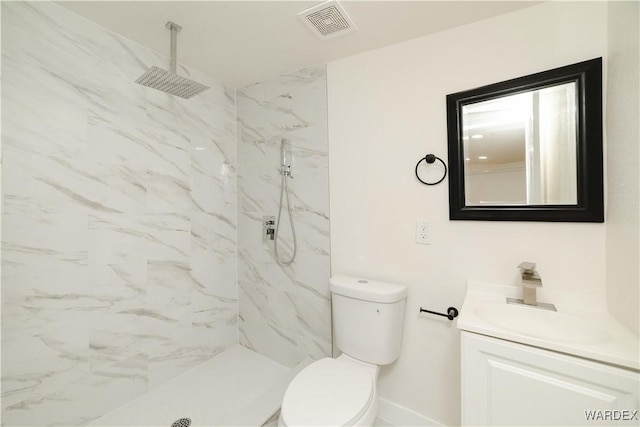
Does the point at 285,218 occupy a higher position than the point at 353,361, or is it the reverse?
the point at 285,218

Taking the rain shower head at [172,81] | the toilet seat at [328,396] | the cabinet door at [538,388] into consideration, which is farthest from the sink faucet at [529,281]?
the rain shower head at [172,81]

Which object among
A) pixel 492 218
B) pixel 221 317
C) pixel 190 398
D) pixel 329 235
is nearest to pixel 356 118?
pixel 329 235

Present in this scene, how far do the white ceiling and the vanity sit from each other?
4.62ft

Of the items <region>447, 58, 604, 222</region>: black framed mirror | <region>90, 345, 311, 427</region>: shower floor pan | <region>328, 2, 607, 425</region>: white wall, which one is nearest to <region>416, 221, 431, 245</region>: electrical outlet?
<region>328, 2, 607, 425</region>: white wall

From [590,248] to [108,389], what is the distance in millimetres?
2528

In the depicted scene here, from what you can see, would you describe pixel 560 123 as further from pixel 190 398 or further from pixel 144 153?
pixel 190 398

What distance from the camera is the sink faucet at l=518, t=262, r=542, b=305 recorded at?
1175mm

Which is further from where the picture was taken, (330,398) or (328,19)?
(328,19)

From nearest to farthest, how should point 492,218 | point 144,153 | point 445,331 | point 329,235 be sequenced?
point 492,218 → point 445,331 → point 144,153 → point 329,235

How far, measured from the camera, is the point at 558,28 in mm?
1194

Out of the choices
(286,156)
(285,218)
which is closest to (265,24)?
(286,156)

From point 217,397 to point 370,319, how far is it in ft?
3.68

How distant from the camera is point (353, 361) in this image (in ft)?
4.90

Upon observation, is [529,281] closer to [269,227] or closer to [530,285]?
[530,285]
